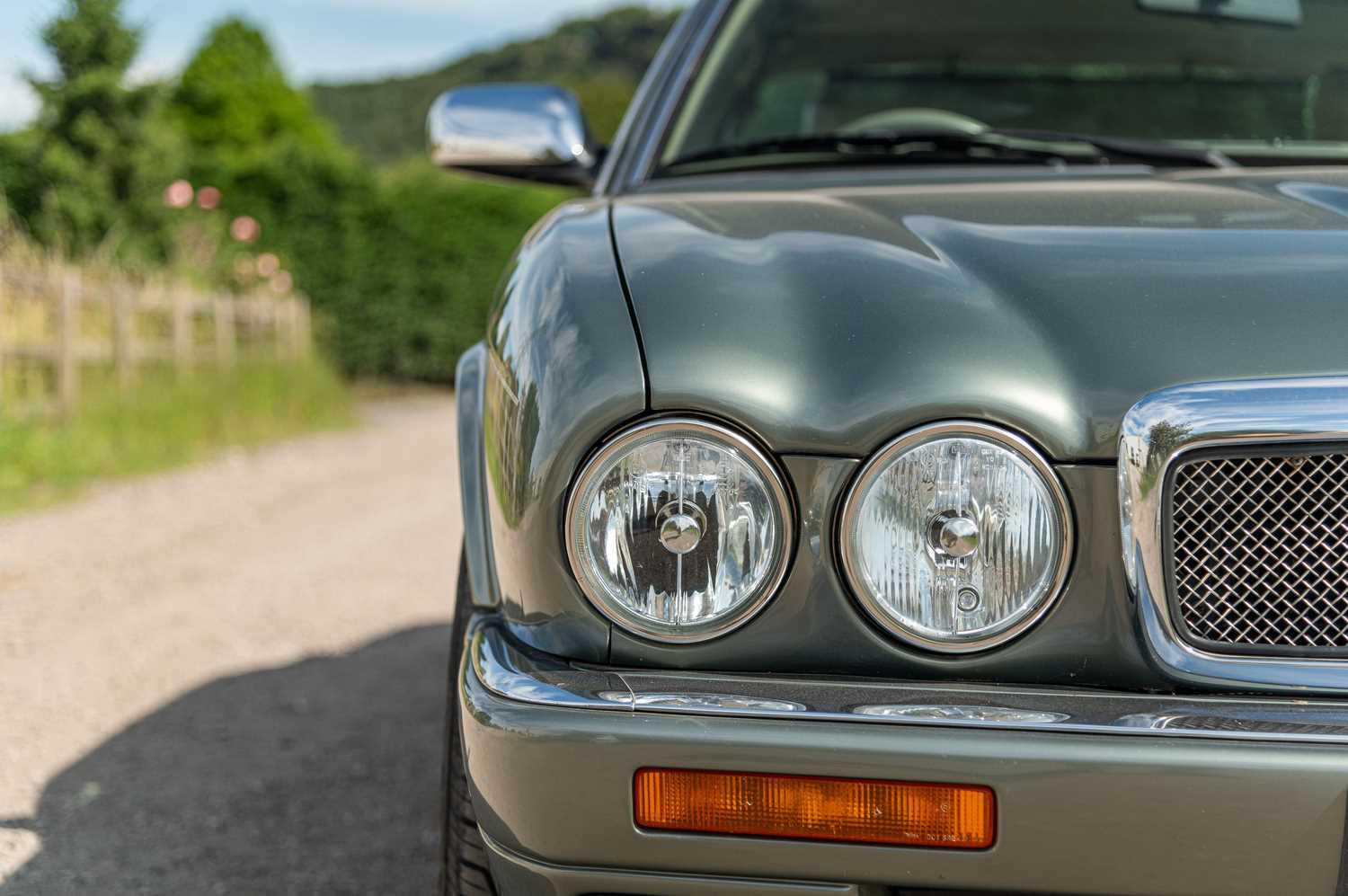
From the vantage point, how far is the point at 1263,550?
1.36m

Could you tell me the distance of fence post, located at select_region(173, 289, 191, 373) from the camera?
9648mm

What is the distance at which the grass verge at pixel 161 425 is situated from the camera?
283 inches

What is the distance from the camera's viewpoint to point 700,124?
8.63ft

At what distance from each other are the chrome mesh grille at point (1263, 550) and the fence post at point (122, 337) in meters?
8.36

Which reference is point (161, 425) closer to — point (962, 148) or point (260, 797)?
point (260, 797)

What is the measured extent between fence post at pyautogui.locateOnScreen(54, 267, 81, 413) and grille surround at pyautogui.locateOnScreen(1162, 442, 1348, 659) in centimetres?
789

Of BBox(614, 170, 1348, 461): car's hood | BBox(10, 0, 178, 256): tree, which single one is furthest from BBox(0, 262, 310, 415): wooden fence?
BBox(614, 170, 1348, 461): car's hood

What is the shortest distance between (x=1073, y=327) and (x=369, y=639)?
3230 millimetres

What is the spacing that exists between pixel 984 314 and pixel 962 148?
2.97 feet

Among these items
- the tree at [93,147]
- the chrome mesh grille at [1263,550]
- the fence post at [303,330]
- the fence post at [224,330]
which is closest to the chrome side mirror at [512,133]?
the chrome mesh grille at [1263,550]

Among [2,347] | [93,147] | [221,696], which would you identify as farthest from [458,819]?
[93,147]

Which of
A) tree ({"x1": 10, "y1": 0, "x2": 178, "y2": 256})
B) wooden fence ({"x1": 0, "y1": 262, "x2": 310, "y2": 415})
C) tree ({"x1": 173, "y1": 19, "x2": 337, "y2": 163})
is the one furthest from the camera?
tree ({"x1": 173, "y1": 19, "x2": 337, "y2": 163})

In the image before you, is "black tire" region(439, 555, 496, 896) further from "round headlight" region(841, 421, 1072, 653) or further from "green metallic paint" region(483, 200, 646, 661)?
"round headlight" region(841, 421, 1072, 653)

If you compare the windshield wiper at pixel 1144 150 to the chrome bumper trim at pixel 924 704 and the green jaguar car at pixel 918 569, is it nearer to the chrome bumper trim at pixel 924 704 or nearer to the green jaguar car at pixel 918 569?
the green jaguar car at pixel 918 569
